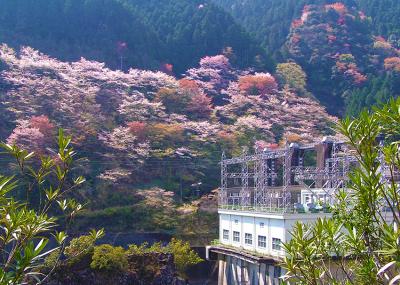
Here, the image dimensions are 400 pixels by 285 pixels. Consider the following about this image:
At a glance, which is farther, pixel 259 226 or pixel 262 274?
pixel 259 226

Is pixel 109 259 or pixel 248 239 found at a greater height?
pixel 248 239

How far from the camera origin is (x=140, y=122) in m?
35.7

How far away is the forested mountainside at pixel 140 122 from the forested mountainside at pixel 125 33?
148 inches

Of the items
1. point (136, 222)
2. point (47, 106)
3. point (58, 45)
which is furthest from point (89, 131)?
point (58, 45)

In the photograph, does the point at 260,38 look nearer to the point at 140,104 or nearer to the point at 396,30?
the point at 396,30

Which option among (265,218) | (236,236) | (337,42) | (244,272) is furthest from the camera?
(337,42)

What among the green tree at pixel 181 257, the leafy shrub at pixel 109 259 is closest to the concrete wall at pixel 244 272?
the green tree at pixel 181 257

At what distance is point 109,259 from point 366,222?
19016 millimetres

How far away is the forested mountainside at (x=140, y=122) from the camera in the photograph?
31234 millimetres

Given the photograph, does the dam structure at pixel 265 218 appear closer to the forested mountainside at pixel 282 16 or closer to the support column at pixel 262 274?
the support column at pixel 262 274

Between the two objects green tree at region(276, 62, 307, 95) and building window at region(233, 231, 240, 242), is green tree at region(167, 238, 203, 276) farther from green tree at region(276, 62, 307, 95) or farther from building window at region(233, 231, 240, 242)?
green tree at region(276, 62, 307, 95)

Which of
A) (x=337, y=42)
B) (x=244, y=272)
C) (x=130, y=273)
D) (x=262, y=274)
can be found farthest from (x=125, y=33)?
(x=262, y=274)

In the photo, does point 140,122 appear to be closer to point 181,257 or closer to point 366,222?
point 181,257

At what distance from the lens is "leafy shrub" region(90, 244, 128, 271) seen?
2266 centimetres
